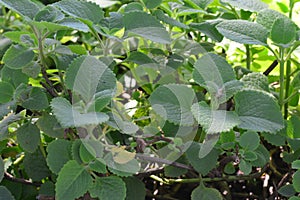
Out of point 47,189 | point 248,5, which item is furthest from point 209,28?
point 47,189

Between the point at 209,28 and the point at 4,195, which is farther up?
the point at 209,28

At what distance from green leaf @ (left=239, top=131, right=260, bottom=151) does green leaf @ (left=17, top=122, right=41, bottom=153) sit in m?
0.22

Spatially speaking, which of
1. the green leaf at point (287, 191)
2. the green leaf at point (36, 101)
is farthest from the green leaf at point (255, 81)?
the green leaf at point (36, 101)

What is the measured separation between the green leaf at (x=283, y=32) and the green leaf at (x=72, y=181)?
245 millimetres

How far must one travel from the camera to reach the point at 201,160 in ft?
1.69

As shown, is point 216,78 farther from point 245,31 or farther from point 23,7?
point 23,7

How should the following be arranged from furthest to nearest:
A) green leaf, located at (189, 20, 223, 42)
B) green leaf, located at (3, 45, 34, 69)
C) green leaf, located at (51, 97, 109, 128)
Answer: green leaf, located at (189, 20, 223, 42) → green leaf, located at (3, 45, 34, 69) → green leaf, located at (51, 97, 109, 128)

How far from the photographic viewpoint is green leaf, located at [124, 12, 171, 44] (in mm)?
536

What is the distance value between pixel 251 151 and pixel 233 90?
0.07 metres

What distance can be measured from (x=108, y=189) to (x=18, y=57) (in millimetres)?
167

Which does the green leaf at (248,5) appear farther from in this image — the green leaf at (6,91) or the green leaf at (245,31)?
the green leaf at (6,91)

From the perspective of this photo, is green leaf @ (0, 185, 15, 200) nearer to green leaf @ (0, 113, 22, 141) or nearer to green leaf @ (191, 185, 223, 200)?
green leaf @ (0, 113, 22, 141)

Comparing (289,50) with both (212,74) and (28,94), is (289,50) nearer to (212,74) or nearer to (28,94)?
(212,74)

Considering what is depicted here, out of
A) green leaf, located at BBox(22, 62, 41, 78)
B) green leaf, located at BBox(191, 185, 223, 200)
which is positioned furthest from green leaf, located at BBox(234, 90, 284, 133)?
green leaf, located at BBox(22, 62, 41, 78)
